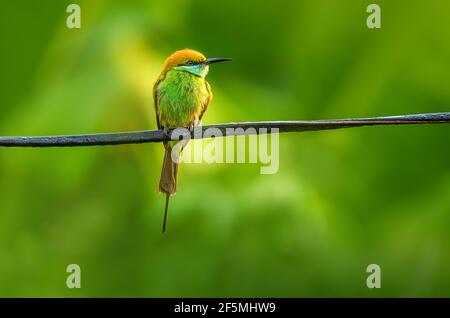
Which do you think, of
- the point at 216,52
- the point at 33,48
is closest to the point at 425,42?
the point at 216,52

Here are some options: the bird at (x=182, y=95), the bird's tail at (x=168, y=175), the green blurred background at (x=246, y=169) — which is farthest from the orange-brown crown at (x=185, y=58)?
the green blurred background at (x=246, y=169)

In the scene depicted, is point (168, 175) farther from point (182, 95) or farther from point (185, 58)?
point (185, 58)

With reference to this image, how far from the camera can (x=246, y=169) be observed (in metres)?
6.23

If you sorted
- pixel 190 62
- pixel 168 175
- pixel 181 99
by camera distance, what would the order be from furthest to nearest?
pixel 190 62 < pixel 181 99 < pixel 168 175

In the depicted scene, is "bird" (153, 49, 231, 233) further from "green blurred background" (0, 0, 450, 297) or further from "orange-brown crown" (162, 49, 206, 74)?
"green blurred background" (0, 0, 450, 297)

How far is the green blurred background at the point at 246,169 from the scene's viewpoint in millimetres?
6082

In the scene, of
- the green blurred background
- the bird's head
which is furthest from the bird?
the green blurred background

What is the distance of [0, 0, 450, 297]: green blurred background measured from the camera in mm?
6082

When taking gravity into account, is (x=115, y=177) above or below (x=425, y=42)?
below

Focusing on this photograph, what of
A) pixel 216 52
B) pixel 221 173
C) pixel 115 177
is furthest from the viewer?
pixel 216 52

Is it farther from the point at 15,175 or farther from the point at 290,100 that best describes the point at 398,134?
the point at 15,175

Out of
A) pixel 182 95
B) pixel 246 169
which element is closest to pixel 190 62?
pixel 182 95

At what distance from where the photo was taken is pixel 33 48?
23.8 ft

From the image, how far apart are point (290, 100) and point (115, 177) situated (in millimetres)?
1248
